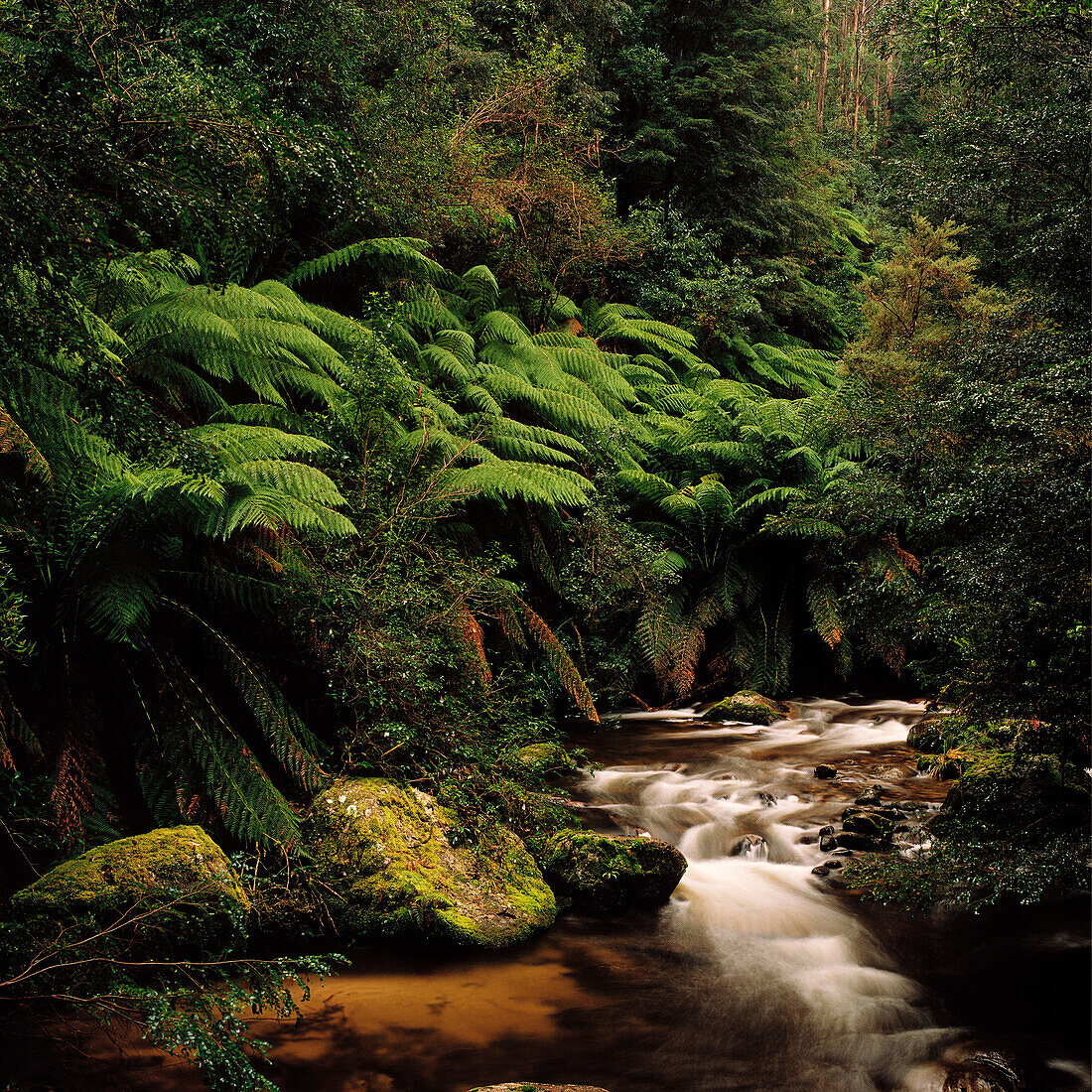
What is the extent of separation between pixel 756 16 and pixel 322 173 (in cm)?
1351

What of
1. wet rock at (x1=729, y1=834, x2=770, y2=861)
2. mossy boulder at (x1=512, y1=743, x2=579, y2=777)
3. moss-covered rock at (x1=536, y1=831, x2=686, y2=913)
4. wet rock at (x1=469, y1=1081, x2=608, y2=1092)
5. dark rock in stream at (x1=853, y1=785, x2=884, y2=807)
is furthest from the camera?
dark rock in stream at (x1=853, y1=785, x2=884, y2=807)

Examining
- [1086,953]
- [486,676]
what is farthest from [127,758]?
[1086,953]

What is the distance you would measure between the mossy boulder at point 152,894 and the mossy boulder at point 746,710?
15.9ft

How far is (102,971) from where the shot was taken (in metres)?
2.40

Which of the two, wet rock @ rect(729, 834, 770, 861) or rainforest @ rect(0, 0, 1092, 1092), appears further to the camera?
wet rock @ rect(729, 834, 770, 861)

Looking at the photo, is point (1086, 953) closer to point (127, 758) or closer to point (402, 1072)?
point (402, 1072)

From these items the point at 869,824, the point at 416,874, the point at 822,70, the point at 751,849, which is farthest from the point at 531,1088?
the point at 822,70

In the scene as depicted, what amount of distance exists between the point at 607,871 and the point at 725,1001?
2.69 ft

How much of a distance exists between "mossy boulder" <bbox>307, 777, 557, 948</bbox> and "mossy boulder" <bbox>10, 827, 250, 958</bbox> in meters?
0.46

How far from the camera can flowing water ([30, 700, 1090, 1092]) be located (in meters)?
2.68

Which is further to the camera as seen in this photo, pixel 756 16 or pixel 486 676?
pixel 756 16

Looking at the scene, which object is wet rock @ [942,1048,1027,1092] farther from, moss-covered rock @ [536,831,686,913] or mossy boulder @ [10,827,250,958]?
mossy boulder @ [10,827,250,958]

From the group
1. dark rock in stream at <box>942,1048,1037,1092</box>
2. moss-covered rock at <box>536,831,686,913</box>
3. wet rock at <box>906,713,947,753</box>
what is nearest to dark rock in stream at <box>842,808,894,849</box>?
moss-covered rock at <box>536,831,686,913</box>

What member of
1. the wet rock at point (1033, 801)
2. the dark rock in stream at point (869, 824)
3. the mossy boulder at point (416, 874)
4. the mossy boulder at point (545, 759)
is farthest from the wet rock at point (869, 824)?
the mossy boulder at point (416, 874)
